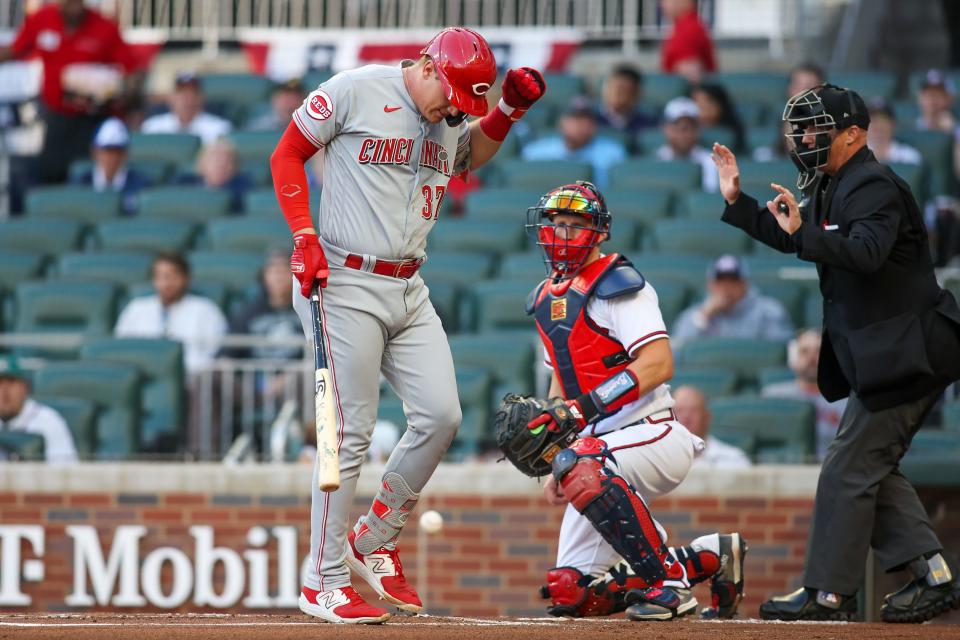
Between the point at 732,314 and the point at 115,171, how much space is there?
5209 millimetres

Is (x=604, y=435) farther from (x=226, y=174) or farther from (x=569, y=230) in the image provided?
(x=226, y=174)

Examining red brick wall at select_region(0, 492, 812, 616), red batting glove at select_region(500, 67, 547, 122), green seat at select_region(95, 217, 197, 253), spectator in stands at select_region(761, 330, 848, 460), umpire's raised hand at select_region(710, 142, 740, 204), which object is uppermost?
red batting glove at select_region(500, 67, 547, 122)

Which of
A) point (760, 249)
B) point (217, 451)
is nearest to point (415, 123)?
point (217, 451)

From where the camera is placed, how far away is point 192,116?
42.0ft

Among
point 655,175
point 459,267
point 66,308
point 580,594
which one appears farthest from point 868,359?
point 66,308

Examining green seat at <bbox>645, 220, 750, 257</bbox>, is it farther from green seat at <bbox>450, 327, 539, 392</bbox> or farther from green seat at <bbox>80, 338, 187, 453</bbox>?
green seat at <bbox>80, 338, 187, 453</bbox>

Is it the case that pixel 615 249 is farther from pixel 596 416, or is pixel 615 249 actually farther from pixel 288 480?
pixel 596 416

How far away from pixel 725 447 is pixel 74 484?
3.55 metres

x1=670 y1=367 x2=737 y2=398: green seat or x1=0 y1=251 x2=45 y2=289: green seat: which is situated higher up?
x1=0 y1=251 x2=45 y2=289: green seat

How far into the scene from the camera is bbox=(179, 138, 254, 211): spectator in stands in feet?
38.4

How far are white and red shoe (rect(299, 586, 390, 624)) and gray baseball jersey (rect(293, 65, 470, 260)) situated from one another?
1199 millimetres

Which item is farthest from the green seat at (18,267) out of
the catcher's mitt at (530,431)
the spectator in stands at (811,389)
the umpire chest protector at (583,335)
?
the catcher's mitt at (530,431)

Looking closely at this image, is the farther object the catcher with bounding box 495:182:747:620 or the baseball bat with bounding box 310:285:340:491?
the catcher with bounding box 495:182:747:620

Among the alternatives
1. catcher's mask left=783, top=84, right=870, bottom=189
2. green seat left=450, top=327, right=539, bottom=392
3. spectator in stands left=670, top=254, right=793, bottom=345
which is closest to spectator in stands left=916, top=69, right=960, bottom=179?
spectator in stands left=670, top=254, right=793, bottom=345
